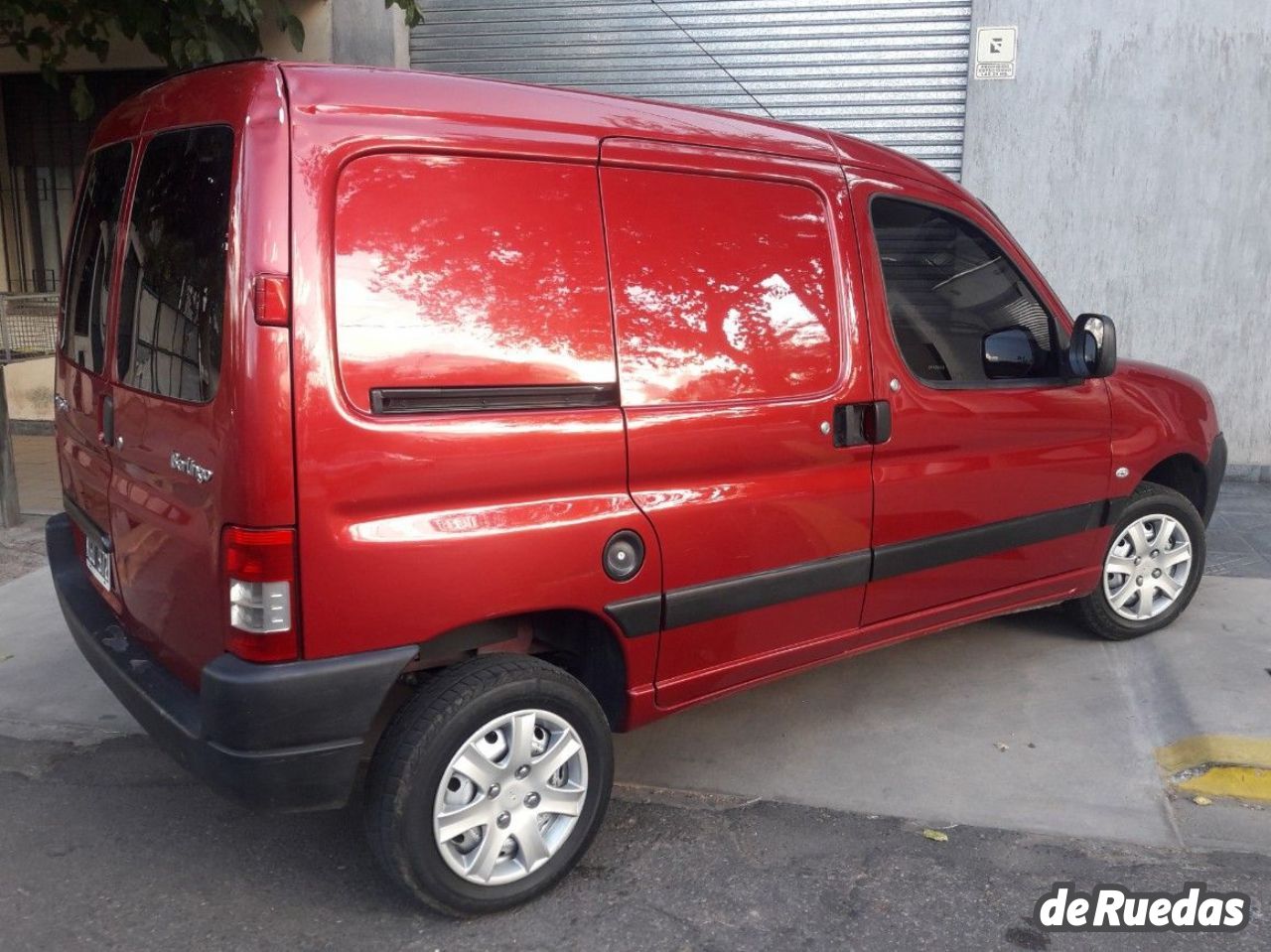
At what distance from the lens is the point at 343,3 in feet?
27.8

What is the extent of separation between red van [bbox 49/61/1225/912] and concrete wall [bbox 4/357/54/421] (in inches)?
269

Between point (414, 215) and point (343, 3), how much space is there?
6.75 metres

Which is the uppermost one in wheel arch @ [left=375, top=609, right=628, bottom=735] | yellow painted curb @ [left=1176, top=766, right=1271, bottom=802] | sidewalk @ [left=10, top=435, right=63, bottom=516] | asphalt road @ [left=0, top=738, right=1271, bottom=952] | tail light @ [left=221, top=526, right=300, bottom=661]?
tail light @ [left=221, top=526, right=300, bottom=661]

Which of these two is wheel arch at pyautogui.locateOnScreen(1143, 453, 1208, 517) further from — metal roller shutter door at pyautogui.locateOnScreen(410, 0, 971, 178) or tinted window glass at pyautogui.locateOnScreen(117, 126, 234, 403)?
tinted window glass at pyautogui.locateOnScreen(117, 126, 234, 403)

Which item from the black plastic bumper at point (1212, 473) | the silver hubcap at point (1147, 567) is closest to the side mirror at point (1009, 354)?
the silver hubcap at point (1147, 567)

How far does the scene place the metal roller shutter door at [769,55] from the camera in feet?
25.7

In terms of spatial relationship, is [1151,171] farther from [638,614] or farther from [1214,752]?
[638,614]

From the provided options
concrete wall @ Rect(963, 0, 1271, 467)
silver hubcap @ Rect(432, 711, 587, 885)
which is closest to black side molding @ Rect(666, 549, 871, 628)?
silver hubcap @ Rect(432, 711, 587, 885)

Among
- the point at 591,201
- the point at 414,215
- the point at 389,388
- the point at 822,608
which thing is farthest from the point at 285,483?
the point at 822,608

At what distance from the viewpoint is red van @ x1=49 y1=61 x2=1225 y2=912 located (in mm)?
2508

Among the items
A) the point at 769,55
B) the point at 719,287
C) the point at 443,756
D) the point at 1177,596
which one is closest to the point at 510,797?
the point at 443,756

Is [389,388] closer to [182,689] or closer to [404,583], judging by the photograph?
[404,583]

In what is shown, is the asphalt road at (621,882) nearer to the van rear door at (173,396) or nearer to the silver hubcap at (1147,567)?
the van rear door at (173,396)

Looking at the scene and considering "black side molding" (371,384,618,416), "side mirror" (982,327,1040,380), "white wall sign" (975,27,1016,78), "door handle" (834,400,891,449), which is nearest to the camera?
"black side molding" (371,384,618,416)
